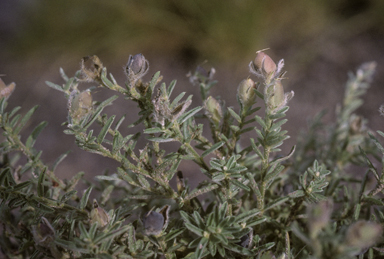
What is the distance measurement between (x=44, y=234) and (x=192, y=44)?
1.85 m

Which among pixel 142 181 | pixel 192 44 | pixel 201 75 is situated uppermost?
pixel 192 44

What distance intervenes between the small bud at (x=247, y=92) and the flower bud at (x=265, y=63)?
0.03m

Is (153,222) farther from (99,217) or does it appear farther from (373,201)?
(373,201)

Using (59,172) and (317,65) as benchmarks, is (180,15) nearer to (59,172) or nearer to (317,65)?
(317,65)

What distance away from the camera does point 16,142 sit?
1.54 feet

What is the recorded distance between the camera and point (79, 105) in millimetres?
373

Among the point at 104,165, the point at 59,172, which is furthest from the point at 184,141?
the point at 59,172

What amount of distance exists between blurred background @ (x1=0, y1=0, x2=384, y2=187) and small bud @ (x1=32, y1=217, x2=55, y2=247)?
1.22 metres

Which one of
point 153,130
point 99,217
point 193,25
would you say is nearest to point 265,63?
point 153,130

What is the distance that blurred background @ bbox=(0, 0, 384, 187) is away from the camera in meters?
1.73

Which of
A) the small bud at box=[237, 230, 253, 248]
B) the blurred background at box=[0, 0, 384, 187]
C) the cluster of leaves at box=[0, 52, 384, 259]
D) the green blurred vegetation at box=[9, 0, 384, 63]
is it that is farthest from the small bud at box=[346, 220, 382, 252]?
the green blurred vegetation at box=[9, 0, 384, 63]

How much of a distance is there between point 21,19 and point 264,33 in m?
1.89

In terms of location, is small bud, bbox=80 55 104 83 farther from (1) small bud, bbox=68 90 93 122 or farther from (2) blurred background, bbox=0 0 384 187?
(2) blurred background, bbox=0 0 384 187

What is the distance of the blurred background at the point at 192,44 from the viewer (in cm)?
Result: 173
